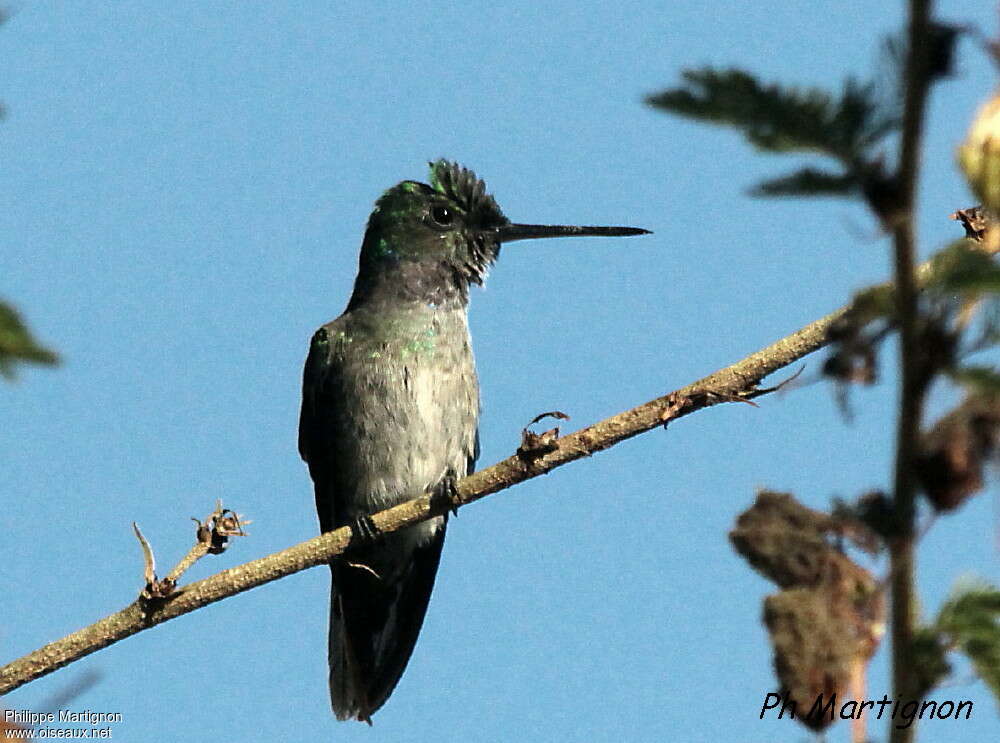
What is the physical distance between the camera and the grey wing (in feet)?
26.3

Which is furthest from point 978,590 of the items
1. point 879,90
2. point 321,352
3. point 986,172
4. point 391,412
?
point 321,352

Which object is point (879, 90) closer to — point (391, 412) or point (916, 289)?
point (916, 289)

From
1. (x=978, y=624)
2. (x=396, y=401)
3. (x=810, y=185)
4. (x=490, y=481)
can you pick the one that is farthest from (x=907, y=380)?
(x=396, y=401)

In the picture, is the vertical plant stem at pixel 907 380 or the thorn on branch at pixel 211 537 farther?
the thorn on branch at pixel 211 537

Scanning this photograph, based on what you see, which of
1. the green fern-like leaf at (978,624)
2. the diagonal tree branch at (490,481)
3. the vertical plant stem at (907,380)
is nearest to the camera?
the vertical plant stem at (907,380)

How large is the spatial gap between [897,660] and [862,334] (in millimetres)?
357

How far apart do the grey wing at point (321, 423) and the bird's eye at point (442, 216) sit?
3.63ft

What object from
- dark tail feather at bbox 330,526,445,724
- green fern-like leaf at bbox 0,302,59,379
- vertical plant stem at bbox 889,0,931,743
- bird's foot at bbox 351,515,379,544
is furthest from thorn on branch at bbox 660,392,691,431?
dark tail feather at bbox 330,526,445,724

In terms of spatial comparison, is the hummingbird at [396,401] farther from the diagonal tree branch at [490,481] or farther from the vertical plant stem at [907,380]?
the vertical plant stem at [907,380]

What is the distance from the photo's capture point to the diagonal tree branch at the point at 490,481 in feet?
12.4

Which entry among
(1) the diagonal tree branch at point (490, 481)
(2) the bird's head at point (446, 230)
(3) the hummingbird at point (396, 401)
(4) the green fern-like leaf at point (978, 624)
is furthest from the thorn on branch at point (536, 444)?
(2) the bird's head at point (446, 230)

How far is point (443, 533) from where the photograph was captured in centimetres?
841

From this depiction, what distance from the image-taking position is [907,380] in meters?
1.15

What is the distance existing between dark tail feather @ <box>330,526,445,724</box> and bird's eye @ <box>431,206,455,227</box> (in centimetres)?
210
